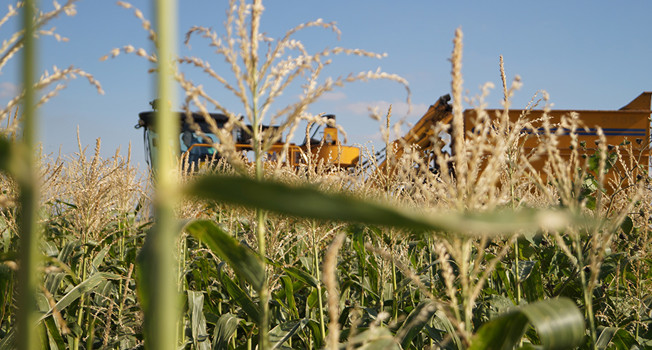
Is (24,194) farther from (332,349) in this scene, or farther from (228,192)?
(332,349)

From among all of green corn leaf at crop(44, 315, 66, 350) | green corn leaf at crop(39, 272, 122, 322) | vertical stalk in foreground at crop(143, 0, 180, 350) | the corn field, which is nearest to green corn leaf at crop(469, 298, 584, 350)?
the corn field

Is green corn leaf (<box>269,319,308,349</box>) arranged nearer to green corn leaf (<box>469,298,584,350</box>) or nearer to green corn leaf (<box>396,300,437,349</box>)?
green corn leaf (<box>396,300,437,349</box>)

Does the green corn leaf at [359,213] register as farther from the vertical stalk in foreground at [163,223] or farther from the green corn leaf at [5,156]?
the green corn leaf at [5,156]

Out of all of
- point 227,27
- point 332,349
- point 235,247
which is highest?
point 227,27

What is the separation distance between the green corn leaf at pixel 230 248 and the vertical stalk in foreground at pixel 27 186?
66 cm

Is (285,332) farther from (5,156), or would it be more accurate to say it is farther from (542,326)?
(5,156)

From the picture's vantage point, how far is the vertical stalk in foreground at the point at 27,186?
1.21 feet

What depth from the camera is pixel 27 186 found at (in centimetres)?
36

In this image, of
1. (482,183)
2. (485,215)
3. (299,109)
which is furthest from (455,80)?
(485,215)

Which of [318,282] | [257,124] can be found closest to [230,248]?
[257,124]

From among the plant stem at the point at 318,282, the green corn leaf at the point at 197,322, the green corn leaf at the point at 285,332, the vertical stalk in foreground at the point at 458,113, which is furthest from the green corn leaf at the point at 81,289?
the vertical stalk in foreground at the point at 458,113

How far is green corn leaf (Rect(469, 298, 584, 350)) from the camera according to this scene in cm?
89

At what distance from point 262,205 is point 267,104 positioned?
3.11ft

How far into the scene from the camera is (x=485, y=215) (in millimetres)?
390
